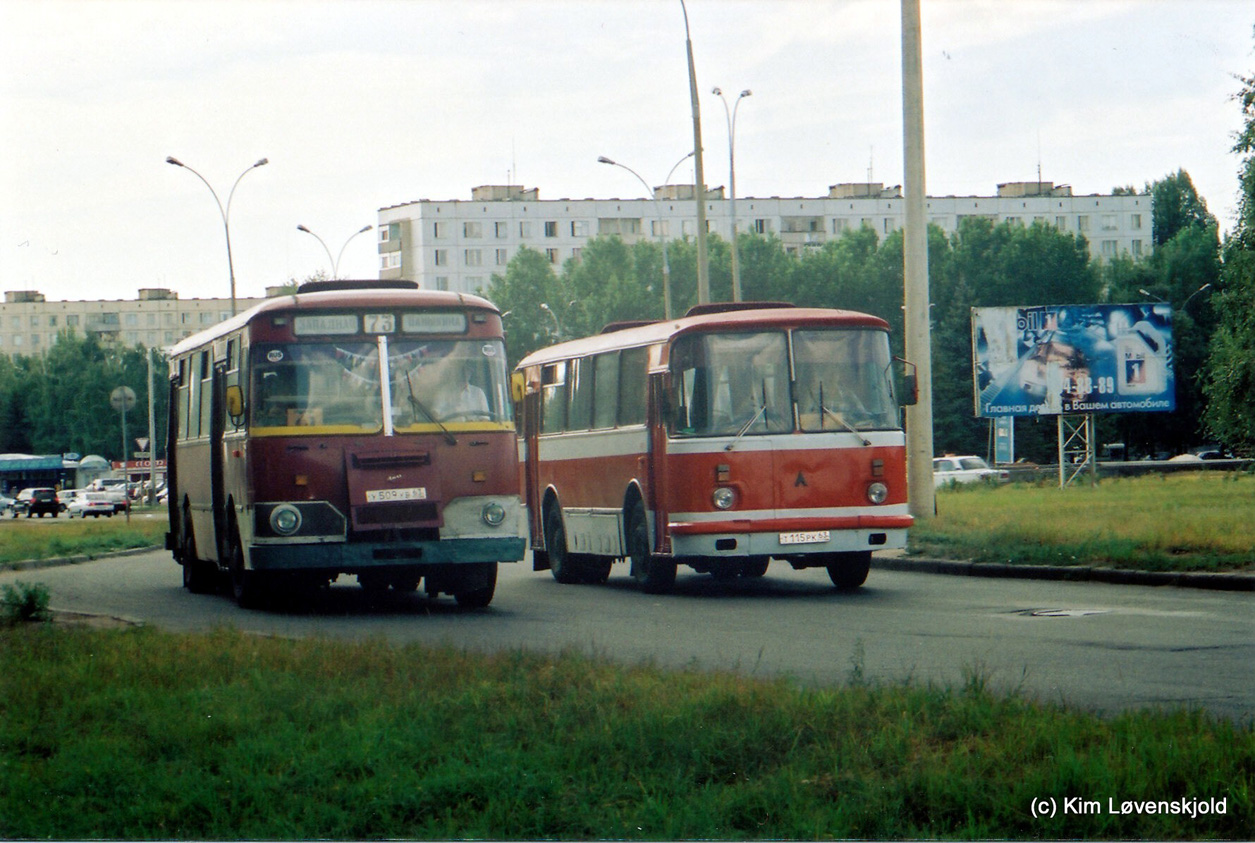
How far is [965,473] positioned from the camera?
5866 cm

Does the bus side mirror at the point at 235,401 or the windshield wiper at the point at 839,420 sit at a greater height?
the bus side mirror at the point at 235,401

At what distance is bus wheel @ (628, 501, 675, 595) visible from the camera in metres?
18.8

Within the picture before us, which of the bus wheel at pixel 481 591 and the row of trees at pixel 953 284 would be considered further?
the row of trees at pixel 953 284

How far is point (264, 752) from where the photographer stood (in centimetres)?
727

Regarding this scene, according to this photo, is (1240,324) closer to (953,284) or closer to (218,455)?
(218,455)

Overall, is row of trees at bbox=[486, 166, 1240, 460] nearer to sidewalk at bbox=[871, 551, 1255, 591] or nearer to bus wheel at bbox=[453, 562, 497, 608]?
sidewalk at bbox=[871, 551, 1255, 591]

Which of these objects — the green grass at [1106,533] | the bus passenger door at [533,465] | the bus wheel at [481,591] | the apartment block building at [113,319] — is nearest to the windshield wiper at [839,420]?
the green grass at [1106,533]

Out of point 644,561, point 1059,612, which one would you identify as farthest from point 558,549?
point 1059,612

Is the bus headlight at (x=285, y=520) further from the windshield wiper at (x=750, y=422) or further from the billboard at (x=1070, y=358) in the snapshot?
the billboard at (x=1070, y=358)

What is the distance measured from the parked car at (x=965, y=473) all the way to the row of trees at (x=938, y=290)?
7024 millimetres

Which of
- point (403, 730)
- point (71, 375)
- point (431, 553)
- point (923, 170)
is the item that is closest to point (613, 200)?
point (71, 375)

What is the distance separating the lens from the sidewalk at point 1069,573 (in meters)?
16.8

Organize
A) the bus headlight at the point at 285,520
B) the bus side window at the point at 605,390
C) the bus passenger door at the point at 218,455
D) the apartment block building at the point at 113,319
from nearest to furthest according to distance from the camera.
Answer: the bus headlight at the point at 285,520 < the bus passenger door at the point at 218,455 < the bus side window at the point at 605,390 < the apartment block building at the point at 113,319

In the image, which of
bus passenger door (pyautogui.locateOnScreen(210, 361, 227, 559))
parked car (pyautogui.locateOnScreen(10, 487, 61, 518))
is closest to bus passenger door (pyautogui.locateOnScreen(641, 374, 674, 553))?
bus passenger door (pyautogui.locateOnScreen(210, 361, 227, 559))
